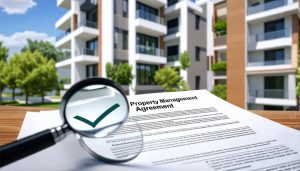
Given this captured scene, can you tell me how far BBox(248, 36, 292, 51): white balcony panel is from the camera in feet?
18.4

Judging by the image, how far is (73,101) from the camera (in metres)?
0.26

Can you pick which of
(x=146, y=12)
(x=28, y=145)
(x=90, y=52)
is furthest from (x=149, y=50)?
(x=28, y=145)

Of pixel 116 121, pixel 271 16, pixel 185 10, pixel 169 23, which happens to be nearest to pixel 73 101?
pixel 116 121

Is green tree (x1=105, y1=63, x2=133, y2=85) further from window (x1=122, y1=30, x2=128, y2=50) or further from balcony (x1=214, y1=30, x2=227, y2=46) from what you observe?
balcony (x1=214, y1=30, x2=227, y2=46)

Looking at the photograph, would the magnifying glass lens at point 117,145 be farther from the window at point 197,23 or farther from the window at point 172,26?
the window at point 197,23

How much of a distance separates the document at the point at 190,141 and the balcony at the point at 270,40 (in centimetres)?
617

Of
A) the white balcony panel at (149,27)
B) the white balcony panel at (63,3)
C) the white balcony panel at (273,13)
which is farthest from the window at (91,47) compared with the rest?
the white balcony panel at (273,13)

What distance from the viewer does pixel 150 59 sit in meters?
7.34

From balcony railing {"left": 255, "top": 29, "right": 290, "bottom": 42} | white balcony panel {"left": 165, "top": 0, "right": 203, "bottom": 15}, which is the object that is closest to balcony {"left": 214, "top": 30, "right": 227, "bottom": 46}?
balcony railing {"left": 255, "top": 29, "right": 290, "bottom": 42}

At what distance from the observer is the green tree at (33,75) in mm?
6820

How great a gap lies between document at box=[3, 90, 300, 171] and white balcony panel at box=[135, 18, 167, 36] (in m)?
6.71

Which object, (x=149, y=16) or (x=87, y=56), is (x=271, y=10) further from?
(x=87, y=56)

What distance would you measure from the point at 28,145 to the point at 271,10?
265 inches

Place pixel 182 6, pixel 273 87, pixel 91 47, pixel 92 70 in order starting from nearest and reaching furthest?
1. pixel 273 87
2. pixel 91 47
3. pixel 92 70
4. pixel 182 6
